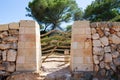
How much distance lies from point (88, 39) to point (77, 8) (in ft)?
42.2

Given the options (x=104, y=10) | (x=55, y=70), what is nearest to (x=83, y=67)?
(x=55, y=70)

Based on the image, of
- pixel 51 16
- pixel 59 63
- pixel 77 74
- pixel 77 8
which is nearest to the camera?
pixel 77 74

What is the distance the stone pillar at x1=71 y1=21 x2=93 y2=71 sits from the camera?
19.7ft

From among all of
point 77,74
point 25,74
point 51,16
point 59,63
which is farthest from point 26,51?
point 51,16

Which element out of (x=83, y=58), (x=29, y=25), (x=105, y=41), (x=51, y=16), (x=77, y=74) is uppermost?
(x=51, y=16)

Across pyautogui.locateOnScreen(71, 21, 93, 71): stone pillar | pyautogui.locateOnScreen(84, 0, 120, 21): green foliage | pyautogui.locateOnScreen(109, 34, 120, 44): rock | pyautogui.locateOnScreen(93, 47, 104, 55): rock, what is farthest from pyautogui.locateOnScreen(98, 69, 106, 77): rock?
pyautogui.locateOnScreen(84, 0, 120, 21): green foliage

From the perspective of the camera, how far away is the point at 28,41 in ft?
19.9

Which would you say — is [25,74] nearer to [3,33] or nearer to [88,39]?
[3,33]

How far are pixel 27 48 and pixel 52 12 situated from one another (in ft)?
37.3

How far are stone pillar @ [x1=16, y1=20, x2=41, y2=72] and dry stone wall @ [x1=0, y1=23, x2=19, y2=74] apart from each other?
11 cm

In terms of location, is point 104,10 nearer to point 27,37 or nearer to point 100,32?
point 100,32

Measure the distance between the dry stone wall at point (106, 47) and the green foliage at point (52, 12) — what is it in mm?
10693

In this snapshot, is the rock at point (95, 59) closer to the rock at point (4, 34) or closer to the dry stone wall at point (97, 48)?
the dry stone wall at point (97, 48)

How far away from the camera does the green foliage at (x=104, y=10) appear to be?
49.1ft
